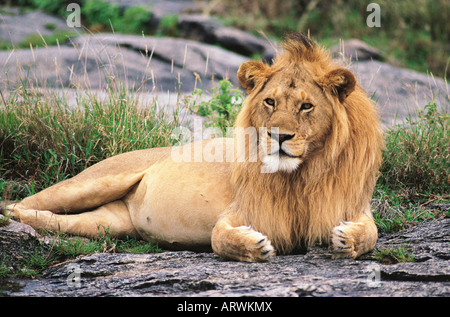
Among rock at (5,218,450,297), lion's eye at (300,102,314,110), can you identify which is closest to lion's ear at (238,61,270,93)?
lion's eye at (300,102,314,110)

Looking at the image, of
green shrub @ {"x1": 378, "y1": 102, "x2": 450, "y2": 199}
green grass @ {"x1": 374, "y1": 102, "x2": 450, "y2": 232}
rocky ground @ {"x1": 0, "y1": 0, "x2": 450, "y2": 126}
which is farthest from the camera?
rocky ground @ {"x1": 0, "y1": 0, "x2": 450, "y2": 126}

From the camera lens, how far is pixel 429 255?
12.9 ft

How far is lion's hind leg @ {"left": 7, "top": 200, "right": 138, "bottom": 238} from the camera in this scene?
4785 millimetres

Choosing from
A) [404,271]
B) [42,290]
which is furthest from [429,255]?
[42,290]

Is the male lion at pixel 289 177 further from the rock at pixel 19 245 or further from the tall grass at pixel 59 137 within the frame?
A: the tall grass at pixel 59 137

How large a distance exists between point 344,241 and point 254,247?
54 cm

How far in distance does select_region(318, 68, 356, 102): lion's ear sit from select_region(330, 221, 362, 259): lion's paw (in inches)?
32.5

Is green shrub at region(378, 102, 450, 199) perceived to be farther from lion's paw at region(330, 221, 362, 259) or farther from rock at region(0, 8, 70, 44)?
rock at region(0, 8, 70, 44)

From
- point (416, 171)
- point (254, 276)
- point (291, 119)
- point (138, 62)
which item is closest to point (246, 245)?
point (254, 276)

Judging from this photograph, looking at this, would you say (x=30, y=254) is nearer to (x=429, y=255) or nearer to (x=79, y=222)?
(x=79, y=222)

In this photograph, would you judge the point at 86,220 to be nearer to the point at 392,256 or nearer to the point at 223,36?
the point at 392,256

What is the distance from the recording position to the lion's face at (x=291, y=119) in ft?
12.4

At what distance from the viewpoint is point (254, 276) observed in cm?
359

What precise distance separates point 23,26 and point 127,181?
33.7 ft
